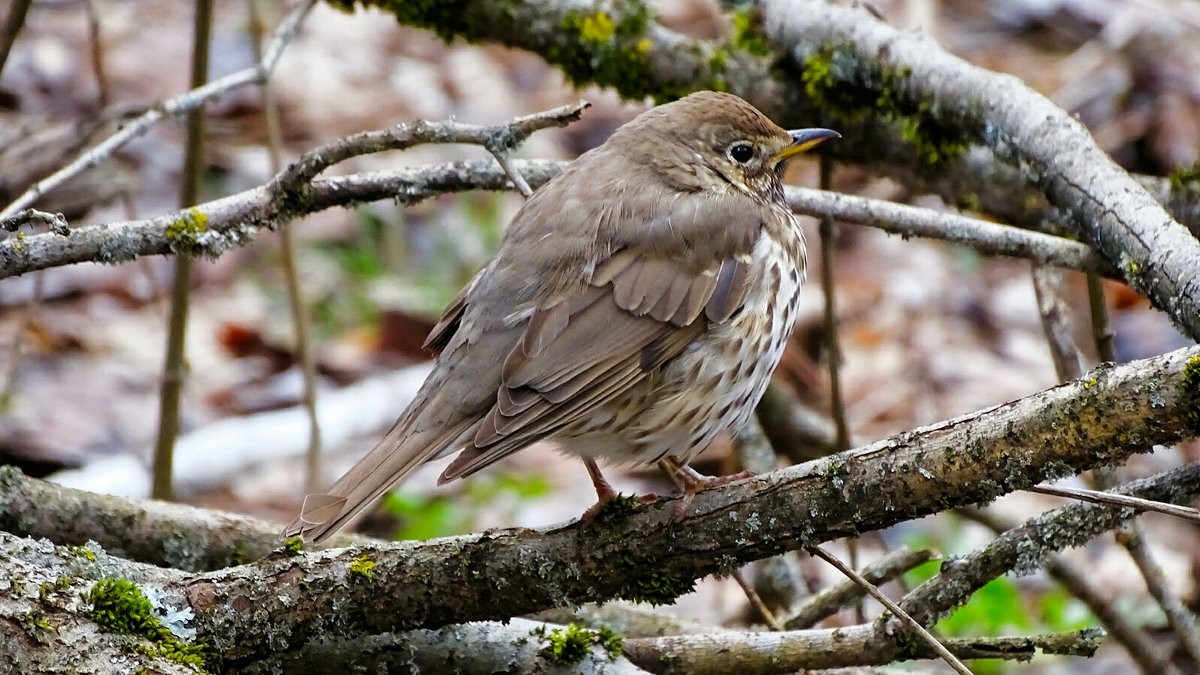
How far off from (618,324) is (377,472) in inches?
31.2

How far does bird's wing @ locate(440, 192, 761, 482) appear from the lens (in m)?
3.37

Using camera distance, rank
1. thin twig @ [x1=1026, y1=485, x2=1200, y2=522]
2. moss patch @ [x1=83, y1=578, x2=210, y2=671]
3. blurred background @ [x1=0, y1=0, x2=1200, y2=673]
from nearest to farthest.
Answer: thin twig @ [x1=1026, y1=485, x2=1200, y2=522] → moss patch @ [x1=83, y1=578, x2=210, y2=671] → blurred background @ [x1=0, y1=0, x2=1200, y2=673]

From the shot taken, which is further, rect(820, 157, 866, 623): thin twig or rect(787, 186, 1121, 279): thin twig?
rect(820, 157, 866, 623): thin twig

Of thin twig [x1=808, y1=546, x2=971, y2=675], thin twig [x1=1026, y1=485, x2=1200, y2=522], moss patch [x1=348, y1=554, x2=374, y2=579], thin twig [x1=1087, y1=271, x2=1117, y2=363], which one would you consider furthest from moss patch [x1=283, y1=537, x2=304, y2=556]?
thin twig [x1=1087, y1=271, x2=1117, y2=363]

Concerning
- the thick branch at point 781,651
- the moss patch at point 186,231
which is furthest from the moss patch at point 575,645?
the moss patch at point 186,231

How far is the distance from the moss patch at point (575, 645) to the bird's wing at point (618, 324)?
470 mm

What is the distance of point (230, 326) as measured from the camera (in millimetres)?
7516

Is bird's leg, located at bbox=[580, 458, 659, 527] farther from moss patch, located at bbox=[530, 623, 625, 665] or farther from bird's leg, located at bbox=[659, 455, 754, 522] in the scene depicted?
moss patch, located at bbox=[530, 623, 625, 665]

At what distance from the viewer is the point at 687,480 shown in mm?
3512

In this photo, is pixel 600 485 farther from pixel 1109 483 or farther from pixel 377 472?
pixel 1109 483

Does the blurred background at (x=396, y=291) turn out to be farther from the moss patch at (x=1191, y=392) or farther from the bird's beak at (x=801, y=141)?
the moss patch at (x=1191, y=392)

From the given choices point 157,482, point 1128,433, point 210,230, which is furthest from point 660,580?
point 157,482

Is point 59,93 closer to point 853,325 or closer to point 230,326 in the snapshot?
point 230,326

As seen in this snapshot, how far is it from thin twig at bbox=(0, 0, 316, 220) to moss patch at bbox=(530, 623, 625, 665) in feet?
5.43
